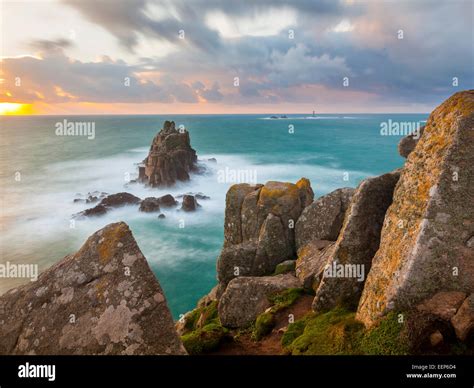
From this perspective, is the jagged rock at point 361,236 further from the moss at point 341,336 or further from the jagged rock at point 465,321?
the jagged rock at point 465,321

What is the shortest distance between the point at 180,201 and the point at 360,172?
248 ft

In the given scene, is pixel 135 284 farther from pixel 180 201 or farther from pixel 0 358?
pixel 180 201

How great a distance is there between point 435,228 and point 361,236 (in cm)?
307

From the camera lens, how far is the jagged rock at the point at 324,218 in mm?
21750

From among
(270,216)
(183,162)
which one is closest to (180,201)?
(183,162)

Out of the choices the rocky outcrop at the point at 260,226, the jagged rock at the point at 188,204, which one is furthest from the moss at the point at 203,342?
the jagged rock at the point at 188,204

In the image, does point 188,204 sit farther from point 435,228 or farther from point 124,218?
point 435,228

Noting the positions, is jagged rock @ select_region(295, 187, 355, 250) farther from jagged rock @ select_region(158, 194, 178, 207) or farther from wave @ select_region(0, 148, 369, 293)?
jagged rock @ select_region(158, 194, 178, 207)

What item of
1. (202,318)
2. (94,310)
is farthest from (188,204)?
(94,310)

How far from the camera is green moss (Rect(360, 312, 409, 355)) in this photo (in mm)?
8859

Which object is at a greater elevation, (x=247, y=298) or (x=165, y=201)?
(x=165, y=201)

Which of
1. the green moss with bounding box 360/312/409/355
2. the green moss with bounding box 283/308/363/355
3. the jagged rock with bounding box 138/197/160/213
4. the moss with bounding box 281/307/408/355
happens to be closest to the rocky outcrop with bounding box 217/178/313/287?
the moss with bounding box 281/307/408/355

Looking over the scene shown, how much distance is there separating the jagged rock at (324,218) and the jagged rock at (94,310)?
15.2 metres

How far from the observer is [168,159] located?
102 m
